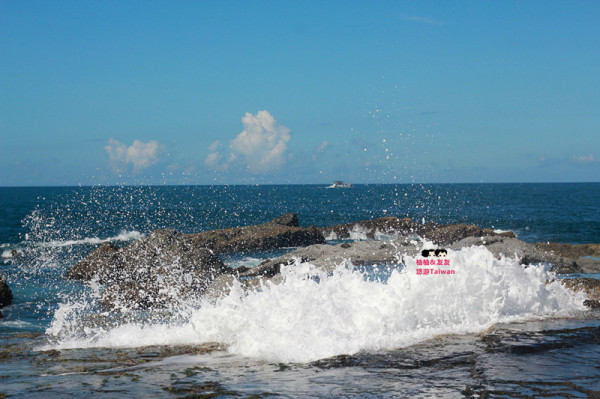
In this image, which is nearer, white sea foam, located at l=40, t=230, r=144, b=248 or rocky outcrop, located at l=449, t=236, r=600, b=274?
rocky outcrop, located at l=449, t=236, r=600, b=274

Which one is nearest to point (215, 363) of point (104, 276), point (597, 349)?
point (597, 349)

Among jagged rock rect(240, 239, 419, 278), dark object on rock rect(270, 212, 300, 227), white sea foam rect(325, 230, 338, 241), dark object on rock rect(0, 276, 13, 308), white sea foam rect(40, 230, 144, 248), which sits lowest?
white sea foam rect(40, 230, 144, 248)

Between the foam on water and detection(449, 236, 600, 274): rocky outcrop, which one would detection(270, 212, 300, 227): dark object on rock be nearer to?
detection(449, 236, 600, 274): rocky outcrop

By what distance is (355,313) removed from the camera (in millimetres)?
8000

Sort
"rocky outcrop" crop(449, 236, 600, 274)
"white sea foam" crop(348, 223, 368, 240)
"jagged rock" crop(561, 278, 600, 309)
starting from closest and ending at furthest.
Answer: "jagged rock" crop(561, 278, 600, 309) → "rocky outcrop" crop(449, 236, 600, 274) → "white sea foam" crop(348, 223, 368, 240)

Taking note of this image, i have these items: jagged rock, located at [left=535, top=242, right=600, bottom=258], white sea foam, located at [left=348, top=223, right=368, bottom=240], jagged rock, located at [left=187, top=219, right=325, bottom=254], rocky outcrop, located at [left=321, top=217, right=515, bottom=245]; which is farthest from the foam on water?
white sea foam, located at [left=348, top=223, right=368, bottom=240]

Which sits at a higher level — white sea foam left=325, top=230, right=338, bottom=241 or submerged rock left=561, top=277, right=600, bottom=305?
submerged rock left=561, top=277, right=600, bottom=305

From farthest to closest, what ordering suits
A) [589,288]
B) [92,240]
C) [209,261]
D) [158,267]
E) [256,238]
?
[92,240] → [256,238] → [158,267] → [209,261] → [589,288]

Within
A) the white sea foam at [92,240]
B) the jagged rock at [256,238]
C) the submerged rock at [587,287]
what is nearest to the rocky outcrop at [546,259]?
the submerged rock at [587,287]

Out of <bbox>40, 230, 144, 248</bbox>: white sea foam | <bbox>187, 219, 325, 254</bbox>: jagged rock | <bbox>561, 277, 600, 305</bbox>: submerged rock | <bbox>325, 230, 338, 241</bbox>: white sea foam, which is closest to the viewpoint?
<bbox>561, 277, 600, 305</bbox>: submerged rock

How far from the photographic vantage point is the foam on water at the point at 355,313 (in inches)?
291

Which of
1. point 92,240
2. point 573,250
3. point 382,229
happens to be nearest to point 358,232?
point 382,229

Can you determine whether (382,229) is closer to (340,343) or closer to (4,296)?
(4,296)

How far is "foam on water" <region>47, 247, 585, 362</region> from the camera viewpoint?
7.39 m
